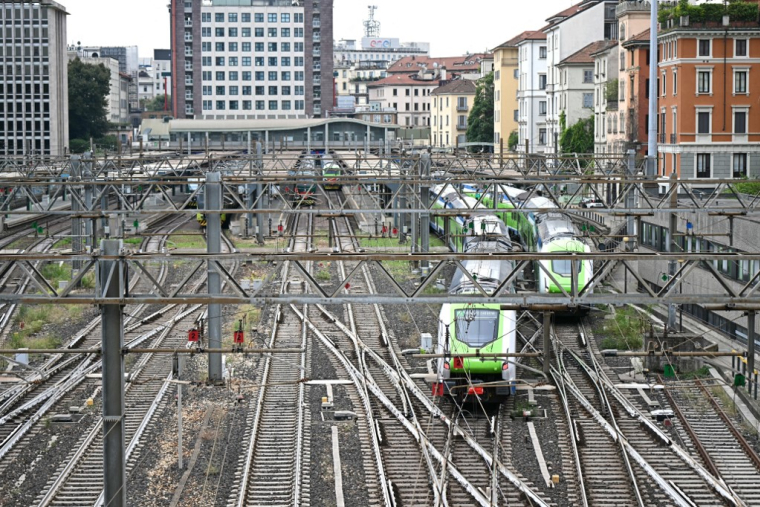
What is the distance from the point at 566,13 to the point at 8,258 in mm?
73446

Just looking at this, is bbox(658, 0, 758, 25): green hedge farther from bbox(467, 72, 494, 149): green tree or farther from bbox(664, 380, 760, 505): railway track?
bbox(467, 72, 494, 149): green tree

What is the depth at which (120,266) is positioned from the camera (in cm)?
1216

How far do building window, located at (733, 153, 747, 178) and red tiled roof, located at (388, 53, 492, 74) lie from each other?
3892 inches

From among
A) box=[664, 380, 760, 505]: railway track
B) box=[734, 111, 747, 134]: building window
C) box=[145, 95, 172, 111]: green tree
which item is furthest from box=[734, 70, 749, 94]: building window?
box=[145, 95, 172, 111]: green tree

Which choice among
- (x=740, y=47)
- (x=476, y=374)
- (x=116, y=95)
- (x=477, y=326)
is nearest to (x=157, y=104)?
(x=116, y=95)

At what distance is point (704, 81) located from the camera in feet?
157

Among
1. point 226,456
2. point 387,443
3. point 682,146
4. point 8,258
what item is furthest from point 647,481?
point 682,146

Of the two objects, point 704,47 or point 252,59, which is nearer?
point 704,47

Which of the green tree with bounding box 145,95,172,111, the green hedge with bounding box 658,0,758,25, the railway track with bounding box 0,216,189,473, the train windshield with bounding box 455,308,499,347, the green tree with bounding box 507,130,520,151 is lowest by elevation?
the railway track with bounding box 0,216,189,473

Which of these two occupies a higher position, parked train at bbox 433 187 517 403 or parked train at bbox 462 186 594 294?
Answer: parked train at bbox 462 186 594 294

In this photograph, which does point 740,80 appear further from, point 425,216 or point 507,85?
point 507,85

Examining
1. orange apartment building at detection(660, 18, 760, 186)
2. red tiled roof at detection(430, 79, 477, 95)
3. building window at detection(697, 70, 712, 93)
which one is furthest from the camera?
red tiled roof at detection(430, 79, 477, 95)

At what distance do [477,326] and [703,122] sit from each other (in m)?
31.1

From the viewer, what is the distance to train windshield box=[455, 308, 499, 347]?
20312 mm
